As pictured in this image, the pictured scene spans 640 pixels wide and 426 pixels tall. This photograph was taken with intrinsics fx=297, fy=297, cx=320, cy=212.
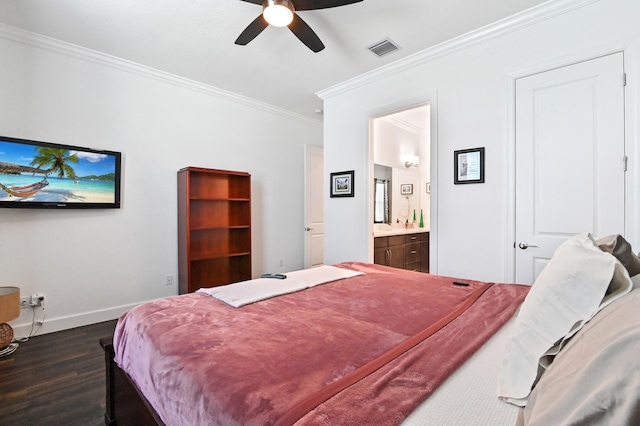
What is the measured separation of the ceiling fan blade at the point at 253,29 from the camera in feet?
7.47

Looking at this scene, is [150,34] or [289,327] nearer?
[289,327]

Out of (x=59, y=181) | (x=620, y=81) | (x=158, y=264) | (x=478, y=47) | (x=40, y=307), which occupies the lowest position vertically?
(x=40, y=307)

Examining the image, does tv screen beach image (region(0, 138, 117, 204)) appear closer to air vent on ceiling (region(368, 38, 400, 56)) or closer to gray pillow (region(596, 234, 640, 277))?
air vent on ceiling (region(368, 38, 400, 56))

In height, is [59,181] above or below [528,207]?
above

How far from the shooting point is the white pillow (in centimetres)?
65

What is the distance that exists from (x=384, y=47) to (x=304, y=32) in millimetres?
1015

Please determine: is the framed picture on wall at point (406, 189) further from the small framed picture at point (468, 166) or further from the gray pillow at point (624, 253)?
the gray pillow at point (624, 253)

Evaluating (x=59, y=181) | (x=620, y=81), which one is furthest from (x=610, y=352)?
(x=59, y=181)

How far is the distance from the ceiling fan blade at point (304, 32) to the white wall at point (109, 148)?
2025mm

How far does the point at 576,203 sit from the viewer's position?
7.55ft

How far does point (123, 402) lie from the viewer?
137 cm

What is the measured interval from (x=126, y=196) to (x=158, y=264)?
867 millimetres

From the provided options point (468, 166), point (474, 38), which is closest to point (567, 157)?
point (468, 166)

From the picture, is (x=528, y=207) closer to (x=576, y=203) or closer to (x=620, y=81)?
(x=576, y=203)
